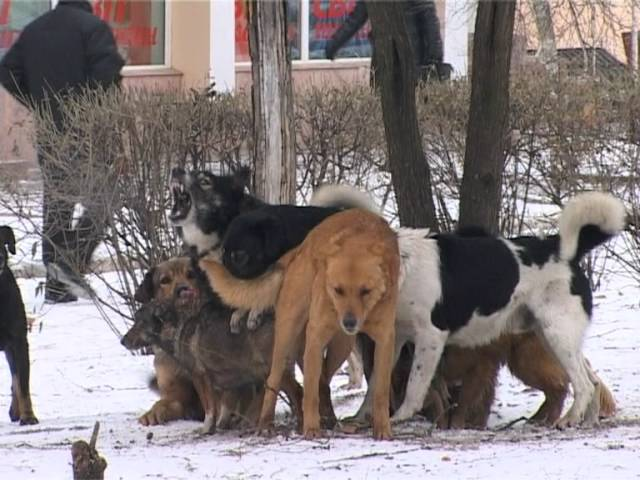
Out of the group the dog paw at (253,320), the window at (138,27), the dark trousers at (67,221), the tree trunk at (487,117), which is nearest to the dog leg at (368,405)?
the dog paw at (253,320)

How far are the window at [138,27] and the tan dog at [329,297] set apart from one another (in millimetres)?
13127

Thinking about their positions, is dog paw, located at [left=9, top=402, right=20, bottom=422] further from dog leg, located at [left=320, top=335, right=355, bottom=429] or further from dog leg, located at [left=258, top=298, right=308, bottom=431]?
dog leg, located at [left=320, top=335, right=355, bottom=429]

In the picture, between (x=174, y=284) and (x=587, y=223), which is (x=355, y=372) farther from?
(x=587, y=223)

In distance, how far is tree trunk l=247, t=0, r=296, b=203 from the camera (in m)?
9.64

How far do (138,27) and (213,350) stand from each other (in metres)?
13.4

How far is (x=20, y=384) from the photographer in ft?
28.6

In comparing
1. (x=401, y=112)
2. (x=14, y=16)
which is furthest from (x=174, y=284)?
(x=14, y=16)

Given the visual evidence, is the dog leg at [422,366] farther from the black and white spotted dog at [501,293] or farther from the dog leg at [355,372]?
the dog leg at [355,372]

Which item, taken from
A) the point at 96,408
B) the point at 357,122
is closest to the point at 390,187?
the point at 357,122

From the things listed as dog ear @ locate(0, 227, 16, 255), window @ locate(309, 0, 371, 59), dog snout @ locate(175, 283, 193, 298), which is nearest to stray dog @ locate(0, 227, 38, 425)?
dog ear @ locate(0, 227, 16, 255)

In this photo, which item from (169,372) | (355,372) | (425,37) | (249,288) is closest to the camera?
(249,288)

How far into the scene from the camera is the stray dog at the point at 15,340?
28.6 ft

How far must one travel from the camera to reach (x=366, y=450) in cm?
677

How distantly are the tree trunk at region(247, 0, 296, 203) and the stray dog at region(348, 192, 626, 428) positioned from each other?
201cm
